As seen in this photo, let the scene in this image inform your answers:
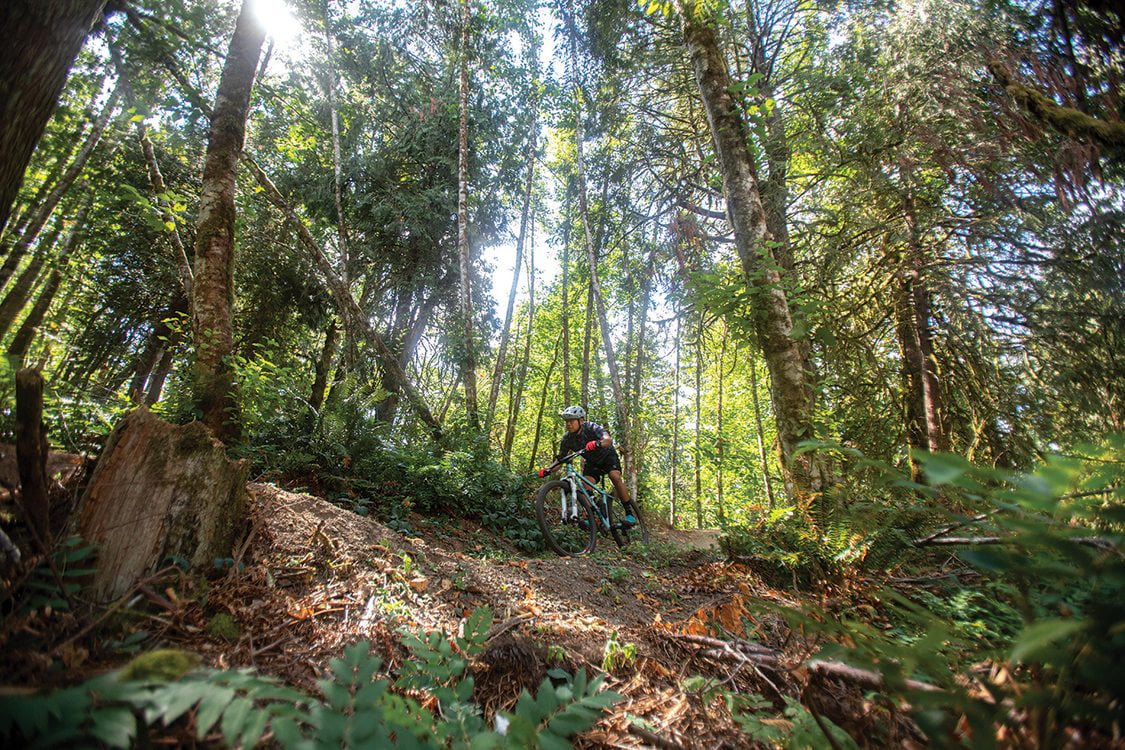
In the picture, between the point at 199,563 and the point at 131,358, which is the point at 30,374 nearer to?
the point at 199,563

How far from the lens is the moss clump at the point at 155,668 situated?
836 millimetres

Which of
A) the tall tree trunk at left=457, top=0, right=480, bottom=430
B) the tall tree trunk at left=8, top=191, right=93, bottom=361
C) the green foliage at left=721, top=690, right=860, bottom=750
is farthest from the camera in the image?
the tall tree trunk at left=457, top=0, right=480, bottom=430

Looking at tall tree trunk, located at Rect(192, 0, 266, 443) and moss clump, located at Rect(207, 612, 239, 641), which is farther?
tall tree trunk, located at Rect(192, 0, 266, 443)

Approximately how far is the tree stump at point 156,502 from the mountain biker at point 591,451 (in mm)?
4311

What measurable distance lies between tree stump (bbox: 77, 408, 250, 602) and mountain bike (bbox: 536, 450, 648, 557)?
366 centimetres

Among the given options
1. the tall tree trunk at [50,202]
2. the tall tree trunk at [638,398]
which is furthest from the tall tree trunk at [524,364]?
the tall tree trunk at [50,202]

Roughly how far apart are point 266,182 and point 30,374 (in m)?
6.38

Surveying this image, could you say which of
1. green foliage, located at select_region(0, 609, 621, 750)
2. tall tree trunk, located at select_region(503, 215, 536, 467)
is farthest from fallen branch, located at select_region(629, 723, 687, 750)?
tall tree trunk, located at select_region(503, 215, 536, 467)

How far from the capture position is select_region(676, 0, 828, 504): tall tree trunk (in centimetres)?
374

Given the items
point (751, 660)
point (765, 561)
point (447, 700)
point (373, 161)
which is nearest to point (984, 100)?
point (765, 561)

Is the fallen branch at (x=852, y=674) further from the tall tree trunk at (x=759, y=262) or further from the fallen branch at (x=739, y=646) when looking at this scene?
the tall tree trunk at (x=759, y=262)

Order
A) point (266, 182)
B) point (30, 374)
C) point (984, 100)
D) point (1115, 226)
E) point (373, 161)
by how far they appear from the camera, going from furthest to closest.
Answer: point (373, 161)
point (266, 182)
point (984, 100)
point (1115, 226)
point (30, 374)

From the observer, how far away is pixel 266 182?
6.54 meters

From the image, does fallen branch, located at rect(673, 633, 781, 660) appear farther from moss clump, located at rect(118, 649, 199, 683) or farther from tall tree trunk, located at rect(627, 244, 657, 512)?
tall tree trunk, located at rect(627, 244, 657, 512)
